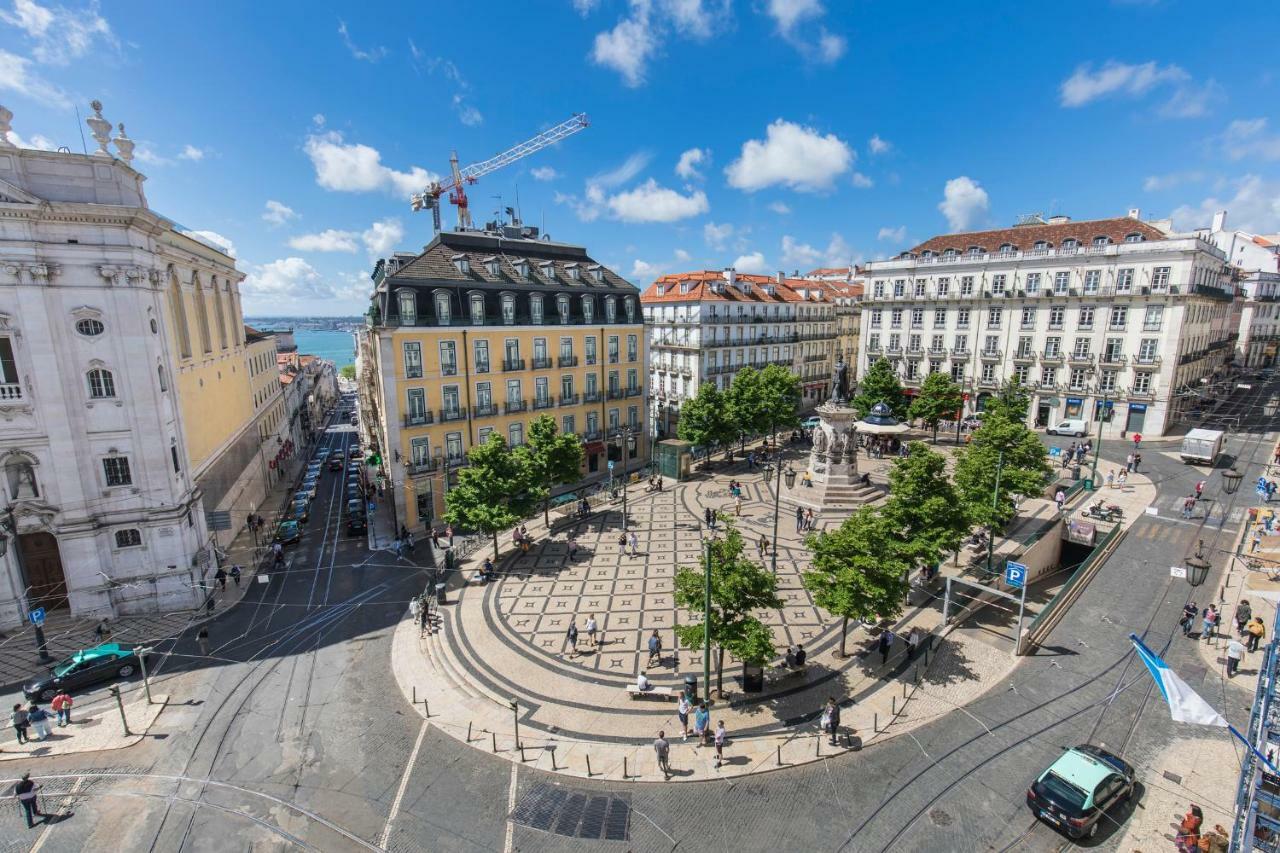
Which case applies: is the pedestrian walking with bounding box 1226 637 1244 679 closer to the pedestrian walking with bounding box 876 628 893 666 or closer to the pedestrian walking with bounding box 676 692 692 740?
the pedestrian walking with bounding box 876 628 893 666

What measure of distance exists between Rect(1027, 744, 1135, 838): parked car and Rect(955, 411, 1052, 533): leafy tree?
40.6 feet

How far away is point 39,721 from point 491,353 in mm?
27906

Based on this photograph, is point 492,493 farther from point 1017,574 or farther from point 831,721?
point 1017,574

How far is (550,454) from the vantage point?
1373 inches

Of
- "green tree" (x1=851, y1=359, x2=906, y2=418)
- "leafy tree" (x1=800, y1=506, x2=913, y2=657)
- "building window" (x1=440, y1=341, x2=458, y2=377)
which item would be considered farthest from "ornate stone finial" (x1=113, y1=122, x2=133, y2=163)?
"green tree" (x1=851, y1=359, x2=906, y2=418)

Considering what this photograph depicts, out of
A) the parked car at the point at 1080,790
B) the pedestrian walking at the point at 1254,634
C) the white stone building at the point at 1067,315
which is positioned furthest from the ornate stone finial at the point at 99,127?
the white stone building at the point at 1067,315

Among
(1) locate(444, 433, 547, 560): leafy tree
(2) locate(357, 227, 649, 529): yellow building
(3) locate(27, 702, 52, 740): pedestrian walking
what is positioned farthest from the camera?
(2) locate(357, 227, 649, 529): yellow building

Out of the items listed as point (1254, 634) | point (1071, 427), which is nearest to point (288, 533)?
point (1254, 634)

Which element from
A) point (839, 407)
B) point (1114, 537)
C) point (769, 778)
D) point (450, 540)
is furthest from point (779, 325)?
point (769, 778)

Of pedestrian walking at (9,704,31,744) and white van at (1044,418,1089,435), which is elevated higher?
white van at (1044,418,1089,435)

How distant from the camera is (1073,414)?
2228 inches

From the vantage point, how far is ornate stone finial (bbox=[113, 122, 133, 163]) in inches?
1056

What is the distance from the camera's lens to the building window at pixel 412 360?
36844 mm

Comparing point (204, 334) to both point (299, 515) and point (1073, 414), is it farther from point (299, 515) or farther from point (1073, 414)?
point (1073, 414)
